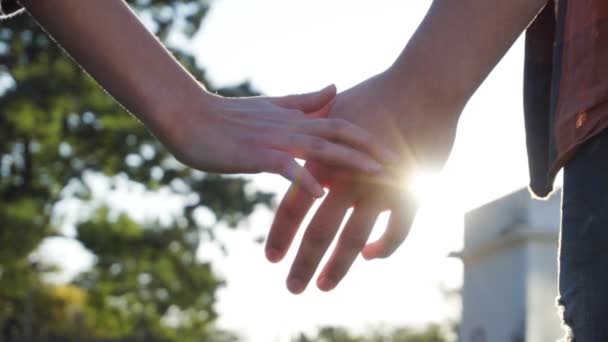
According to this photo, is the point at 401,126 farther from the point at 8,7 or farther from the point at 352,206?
the point at 8,7

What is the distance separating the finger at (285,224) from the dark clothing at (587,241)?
349 mm

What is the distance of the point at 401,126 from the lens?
4.30 ft

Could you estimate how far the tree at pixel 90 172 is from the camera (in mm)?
12594

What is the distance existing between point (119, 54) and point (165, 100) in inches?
3.4

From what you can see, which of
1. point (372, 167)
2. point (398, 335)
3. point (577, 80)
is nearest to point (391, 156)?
point (372, 167)

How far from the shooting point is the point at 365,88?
1370mm

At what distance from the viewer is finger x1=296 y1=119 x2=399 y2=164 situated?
1.27 metres

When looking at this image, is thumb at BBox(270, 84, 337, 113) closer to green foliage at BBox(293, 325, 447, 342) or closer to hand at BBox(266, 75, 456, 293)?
hand at BBox(266, 75, 456, 293)

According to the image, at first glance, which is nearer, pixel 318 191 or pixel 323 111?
pixel 318 191

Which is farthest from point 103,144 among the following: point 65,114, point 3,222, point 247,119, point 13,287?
point 247,119

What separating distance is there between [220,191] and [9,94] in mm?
2988

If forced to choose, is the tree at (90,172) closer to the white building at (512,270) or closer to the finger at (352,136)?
the white building at (512,270)

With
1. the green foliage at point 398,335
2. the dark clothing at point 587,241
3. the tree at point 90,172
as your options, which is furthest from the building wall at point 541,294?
the green foliage at point 398,335

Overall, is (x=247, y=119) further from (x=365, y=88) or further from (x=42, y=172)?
(x=42, y=172)
